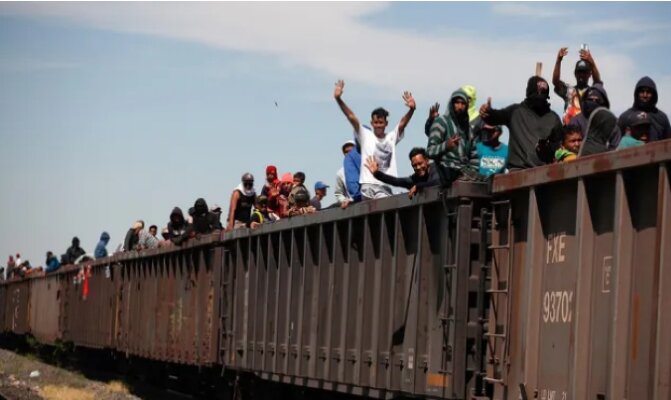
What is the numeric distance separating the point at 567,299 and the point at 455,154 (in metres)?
2.33

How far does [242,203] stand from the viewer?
20.5 m

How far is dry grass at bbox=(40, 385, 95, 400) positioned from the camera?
2514cm

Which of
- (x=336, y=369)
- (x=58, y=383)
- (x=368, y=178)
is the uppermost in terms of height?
(x=368, y=178)

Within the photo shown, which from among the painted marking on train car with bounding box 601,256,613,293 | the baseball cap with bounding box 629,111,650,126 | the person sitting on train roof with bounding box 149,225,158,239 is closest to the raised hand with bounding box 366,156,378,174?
the baseball cap with bounding box 629,111,650,126

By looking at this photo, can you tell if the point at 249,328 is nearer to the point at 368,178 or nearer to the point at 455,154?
the point at 368,178

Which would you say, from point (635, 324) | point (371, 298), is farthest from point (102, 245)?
point (635, 324)

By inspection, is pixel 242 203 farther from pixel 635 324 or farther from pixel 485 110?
pixel 635 324

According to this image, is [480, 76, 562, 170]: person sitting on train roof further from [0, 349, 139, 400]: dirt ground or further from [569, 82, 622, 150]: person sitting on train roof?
[0, 349, 139, 400]: dirt ground

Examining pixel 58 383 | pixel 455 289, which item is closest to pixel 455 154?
pixel 455 289

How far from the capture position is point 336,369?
14.1 m

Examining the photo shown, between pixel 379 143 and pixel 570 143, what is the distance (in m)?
4.48

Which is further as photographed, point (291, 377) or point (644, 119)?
point (291, 377)

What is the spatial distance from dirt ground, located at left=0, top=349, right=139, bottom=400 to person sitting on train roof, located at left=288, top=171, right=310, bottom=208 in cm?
809

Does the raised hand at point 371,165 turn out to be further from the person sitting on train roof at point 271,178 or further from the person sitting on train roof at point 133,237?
the person sitting on train roof at point 133,237
